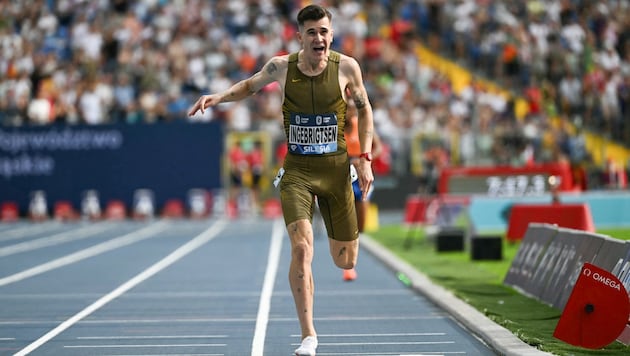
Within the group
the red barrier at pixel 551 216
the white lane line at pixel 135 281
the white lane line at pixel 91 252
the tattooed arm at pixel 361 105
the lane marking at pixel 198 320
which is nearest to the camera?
the tattooed arm at pixel 361 105

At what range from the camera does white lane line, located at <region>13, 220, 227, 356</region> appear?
11039 mm

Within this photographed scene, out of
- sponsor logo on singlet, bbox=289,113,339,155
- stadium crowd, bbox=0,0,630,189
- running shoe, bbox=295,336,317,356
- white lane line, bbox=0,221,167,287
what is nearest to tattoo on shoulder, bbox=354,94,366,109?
sponsor logo on singlet, bbox=289,113,339,155

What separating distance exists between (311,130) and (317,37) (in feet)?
2.30

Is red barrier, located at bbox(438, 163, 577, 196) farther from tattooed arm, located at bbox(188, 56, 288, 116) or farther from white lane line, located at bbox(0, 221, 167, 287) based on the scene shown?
tattooed arm, located at bbox(188, 56, 288, 116)

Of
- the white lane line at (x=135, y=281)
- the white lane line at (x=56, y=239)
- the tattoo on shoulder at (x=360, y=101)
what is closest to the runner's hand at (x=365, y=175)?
the tattoo on shoulder at (x=360, y=101)

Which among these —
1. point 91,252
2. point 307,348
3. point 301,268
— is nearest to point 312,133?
point 301,268

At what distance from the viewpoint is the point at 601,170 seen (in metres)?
33.6

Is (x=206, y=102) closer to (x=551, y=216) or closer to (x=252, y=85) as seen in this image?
(x=252, y=85)

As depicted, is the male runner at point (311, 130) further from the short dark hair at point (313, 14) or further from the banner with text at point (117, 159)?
the banner with text at point (117, 159)

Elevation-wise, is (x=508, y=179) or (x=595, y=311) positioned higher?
(x=508, y=179)

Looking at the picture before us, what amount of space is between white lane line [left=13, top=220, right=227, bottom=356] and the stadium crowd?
5.99m

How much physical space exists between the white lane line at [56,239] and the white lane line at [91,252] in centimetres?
100

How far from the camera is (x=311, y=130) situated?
9.63 meters

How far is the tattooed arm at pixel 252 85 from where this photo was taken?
965 centimetres
